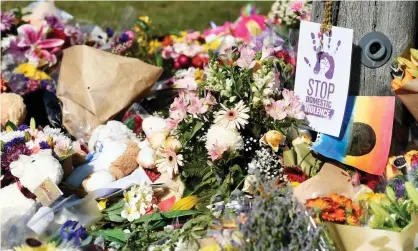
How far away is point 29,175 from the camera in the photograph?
2352 millimetres

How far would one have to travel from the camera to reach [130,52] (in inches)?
161

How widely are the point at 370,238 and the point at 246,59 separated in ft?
3.01

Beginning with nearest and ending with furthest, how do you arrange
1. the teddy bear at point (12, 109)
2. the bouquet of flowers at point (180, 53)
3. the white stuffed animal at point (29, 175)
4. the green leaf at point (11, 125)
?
the white stuffed animal at point (29, 175) < the green leaf at point (11, 125) < the teddy bear at point (12, 109) < the bouquet of flowers at point (180, 53)

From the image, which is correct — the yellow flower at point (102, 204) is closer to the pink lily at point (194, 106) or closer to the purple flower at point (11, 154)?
the purple flower at point (11, 154)

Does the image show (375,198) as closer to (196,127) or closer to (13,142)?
(196,127)

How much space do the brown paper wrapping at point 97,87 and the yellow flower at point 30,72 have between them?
569mm

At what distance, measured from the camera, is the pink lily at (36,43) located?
150 inches

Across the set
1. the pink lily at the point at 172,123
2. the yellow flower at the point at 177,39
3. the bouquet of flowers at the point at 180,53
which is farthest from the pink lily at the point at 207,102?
the yellow flower at the point at 177,39

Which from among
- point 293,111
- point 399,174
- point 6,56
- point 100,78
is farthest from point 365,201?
point 6,56

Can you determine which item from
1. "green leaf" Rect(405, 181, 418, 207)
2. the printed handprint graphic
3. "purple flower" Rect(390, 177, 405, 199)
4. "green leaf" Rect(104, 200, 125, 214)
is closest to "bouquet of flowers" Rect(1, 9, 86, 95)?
"green leaf" Rect(104, 200, 125, 214)

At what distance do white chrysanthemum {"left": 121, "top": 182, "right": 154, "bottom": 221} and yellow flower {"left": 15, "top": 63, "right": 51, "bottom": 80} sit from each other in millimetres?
1607

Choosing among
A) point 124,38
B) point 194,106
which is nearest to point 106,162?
point 194,106

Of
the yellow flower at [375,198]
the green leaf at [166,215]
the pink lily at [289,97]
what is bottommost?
the green leaf at [166,215]

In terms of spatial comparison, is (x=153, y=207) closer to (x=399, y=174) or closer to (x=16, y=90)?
(x=399, y=174)
